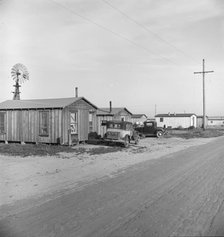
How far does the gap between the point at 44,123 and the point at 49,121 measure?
54 centimetres

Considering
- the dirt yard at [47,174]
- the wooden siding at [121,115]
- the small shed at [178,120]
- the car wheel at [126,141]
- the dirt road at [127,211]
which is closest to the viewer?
the dirt road at [127,211]

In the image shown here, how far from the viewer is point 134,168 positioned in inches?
463

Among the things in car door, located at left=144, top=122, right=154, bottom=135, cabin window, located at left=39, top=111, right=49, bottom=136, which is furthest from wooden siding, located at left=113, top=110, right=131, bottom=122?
cabin window, located at left=39, top=111, right=49, bottom=136

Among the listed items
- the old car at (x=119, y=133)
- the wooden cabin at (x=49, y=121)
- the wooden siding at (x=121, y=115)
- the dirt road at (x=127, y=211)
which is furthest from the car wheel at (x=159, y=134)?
the dirt road at (x=127, y=211)

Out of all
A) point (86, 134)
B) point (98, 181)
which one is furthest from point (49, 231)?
point (86, 134)

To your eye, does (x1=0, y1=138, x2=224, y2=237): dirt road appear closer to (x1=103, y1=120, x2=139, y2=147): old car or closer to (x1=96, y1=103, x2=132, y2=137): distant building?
(x1=103, y1=120, x2=139, y2=147): old car

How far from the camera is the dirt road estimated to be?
4902 mm

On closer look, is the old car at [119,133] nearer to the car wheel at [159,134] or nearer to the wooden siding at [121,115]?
the wooden siding at [121,115]

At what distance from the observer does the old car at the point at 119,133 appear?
21.2 m

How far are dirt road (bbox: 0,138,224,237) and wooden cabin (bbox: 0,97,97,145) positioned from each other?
11481 mm

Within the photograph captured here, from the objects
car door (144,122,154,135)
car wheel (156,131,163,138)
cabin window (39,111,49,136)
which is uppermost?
cabin window (39,111,49,136)

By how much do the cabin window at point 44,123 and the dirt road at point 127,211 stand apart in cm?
1224

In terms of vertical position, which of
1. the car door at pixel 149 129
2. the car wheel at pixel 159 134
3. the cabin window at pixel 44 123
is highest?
the cabin window at pixel 44 123

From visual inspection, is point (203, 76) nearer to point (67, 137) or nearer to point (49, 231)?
point (67, 137)
